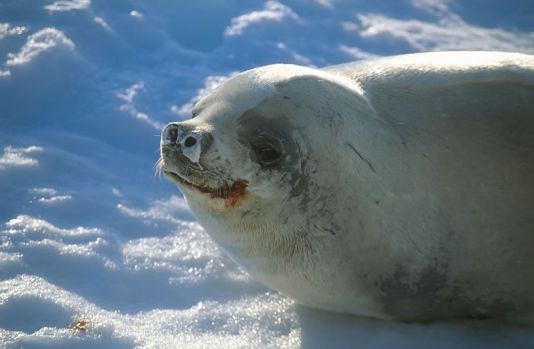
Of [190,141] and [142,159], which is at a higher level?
[142,159]

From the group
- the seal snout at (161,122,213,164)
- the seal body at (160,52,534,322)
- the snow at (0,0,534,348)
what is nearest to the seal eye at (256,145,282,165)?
the seal body at (160,52,534,322)

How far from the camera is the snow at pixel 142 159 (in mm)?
2352

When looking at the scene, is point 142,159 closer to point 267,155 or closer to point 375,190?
point 267,155

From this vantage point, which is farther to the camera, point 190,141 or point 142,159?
point 142,159

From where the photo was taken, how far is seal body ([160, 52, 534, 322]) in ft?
7.26

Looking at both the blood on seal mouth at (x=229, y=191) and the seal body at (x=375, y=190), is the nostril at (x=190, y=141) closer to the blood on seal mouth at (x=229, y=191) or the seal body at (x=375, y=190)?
the seal body at (x=375, y=190)

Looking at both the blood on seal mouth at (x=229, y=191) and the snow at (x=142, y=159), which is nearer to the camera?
the blood on seal mouth at (x=229, y=191)

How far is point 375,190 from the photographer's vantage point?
2.25 metres

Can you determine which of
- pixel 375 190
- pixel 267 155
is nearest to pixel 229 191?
pixel 267 155

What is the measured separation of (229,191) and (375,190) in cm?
55

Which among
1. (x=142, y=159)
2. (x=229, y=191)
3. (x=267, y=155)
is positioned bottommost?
(x=229, y=191)

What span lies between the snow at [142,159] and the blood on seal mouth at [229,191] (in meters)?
0.56

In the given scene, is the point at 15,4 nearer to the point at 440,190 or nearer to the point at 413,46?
the point at 413,46

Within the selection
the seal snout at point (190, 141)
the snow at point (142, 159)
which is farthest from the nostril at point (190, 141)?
the snow at point (142, 159)
